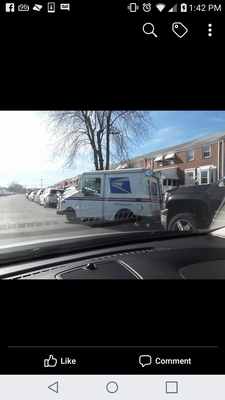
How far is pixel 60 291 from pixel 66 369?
0.45 m

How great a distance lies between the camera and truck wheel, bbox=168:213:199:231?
12.2ft

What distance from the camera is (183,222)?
3877mm

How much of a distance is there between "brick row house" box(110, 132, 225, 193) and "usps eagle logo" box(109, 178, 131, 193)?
1.84 ft
